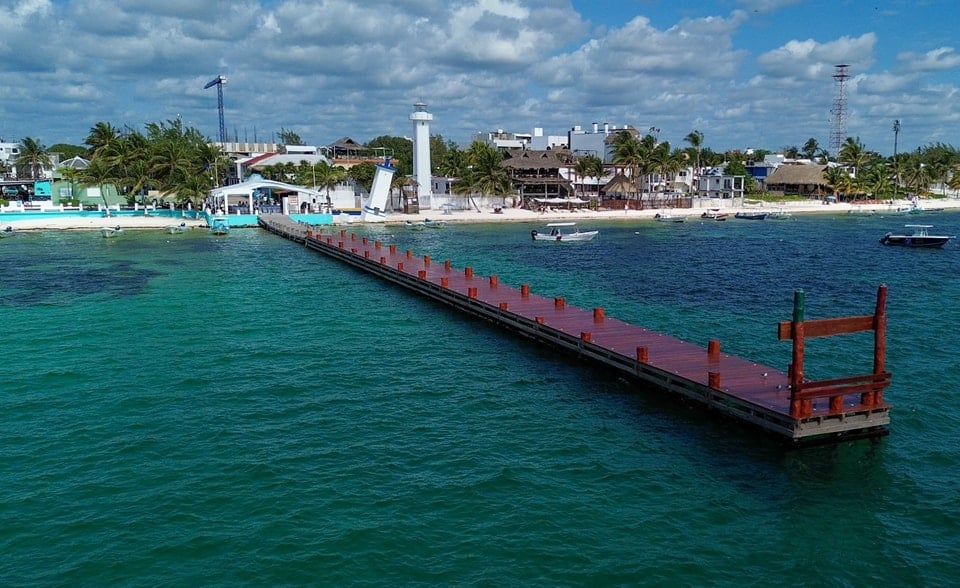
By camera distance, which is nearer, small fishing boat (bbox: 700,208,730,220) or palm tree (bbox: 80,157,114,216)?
palm tree (bbox: 80,157,114,216)

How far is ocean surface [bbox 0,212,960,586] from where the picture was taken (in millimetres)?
15820

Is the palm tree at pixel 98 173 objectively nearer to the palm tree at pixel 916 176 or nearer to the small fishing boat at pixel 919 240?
the small fishing boat at pixel 919 240

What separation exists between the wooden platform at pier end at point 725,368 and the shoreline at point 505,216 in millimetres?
66374

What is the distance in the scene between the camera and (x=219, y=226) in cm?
8981

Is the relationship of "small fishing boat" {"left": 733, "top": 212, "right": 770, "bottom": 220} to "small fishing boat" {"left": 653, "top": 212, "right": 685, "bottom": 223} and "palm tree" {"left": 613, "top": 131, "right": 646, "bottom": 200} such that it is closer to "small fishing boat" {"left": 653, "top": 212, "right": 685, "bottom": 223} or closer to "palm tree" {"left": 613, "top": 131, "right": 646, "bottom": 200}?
"small fishing boat" {"left": 653, "top": 212, "right": 685, "bottom": 223}

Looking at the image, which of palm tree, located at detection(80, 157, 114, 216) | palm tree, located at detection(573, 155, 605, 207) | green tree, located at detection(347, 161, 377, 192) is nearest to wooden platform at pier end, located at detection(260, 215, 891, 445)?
palm tree, located at detection(80, 157, 114, 216)

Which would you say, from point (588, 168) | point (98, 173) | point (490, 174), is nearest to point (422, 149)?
point (490, 174)

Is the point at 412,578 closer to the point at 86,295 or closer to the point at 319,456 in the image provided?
the point at 319,456

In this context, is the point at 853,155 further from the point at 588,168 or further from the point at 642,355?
the point at 642,355

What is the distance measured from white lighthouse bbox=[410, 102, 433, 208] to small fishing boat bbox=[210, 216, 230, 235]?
3429cm

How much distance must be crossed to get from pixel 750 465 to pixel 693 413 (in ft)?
13.0

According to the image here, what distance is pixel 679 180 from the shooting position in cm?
14888

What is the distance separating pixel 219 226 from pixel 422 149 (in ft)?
124

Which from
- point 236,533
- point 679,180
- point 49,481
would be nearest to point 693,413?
point 236,533
